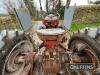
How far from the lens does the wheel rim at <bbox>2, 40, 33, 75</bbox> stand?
17.7 feet

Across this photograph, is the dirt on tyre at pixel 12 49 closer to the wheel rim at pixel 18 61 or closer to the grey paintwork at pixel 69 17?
the wheel rim at pixel 18 61

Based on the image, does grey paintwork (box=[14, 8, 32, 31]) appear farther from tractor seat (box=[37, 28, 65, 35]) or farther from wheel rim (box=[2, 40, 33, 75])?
tractor seat (box=[37, 28, 65, 35])

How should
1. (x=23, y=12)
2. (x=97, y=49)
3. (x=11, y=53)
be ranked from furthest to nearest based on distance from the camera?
(x=23, y=12)
(x=11, y=53)
(x=97, y=49)

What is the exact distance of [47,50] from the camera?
17.6 ft

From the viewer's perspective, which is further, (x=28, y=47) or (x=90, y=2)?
(x=90, y=2)

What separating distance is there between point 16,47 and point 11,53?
17 cm

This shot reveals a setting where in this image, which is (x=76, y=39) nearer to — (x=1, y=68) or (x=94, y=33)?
(x=94, y=33)

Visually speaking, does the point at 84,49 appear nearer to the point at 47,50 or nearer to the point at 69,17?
the point at 47,50

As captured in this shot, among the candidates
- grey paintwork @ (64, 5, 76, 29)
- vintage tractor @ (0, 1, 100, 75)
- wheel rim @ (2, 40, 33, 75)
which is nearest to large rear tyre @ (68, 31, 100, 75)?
vintage tractor @ (0, 1, 100, 75)

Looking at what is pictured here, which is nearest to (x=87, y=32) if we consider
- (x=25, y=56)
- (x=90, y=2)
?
(x=25, y=56)

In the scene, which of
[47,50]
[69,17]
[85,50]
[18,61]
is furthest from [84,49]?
[18,61]

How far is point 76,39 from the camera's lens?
569cm

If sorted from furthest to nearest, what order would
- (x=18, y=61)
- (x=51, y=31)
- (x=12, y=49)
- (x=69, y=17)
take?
(x=69, y=17) → (x=18, y=61) → (x=12, y=49) → (x=51, y=31)

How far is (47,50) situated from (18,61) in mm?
530
